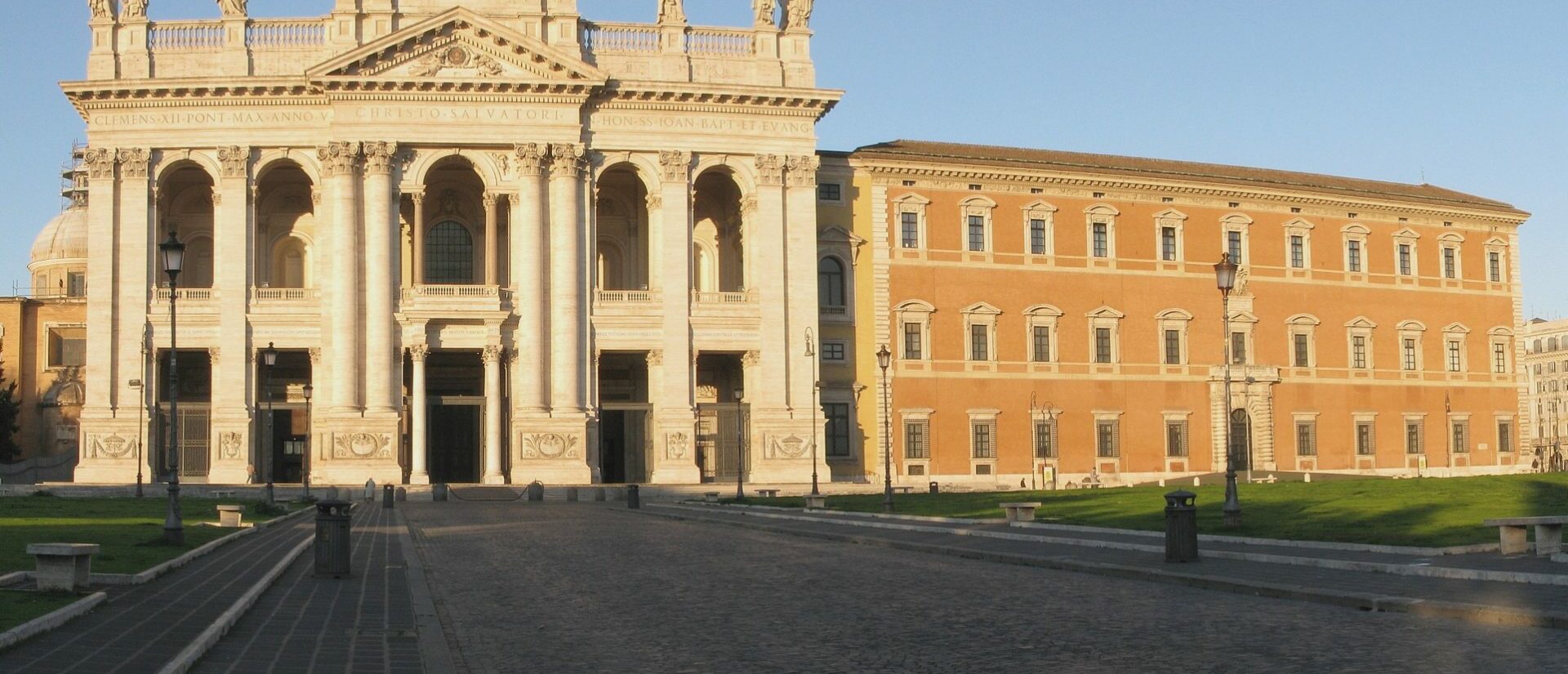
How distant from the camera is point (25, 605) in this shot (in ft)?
47.3

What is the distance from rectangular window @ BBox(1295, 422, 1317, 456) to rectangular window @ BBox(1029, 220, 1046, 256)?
13503 mm

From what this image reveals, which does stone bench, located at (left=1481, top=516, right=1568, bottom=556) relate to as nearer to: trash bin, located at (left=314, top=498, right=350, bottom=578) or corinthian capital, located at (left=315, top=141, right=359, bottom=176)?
trash bin, located at (left=314, top=498, right=350, bottom=578)

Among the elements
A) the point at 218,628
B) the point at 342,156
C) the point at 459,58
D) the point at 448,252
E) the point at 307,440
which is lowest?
the point at 218,628

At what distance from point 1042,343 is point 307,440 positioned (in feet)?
91.1

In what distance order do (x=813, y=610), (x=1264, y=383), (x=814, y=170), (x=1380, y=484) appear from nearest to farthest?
1. (x=813, y=610)
2. (x=1380, y=484)
3. (x=814, y=170)
4. (x=1264, y=383)

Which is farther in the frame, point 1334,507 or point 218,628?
point 1334,507

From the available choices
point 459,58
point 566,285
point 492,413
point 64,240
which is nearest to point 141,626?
point 492,413

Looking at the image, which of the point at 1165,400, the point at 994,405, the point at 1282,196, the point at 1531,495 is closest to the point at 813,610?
the point at 1531,495

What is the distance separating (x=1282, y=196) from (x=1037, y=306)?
1269cm

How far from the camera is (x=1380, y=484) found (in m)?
40.7

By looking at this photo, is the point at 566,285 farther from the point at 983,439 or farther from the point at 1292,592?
the point at 1292,592

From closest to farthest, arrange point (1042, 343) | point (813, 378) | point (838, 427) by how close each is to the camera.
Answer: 1. point (813, 378)
2. point (838, 427)
3. point (1042, 343)

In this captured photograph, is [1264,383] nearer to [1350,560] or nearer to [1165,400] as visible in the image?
[1165,400]

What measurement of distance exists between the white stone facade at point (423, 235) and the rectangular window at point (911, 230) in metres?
4.96
